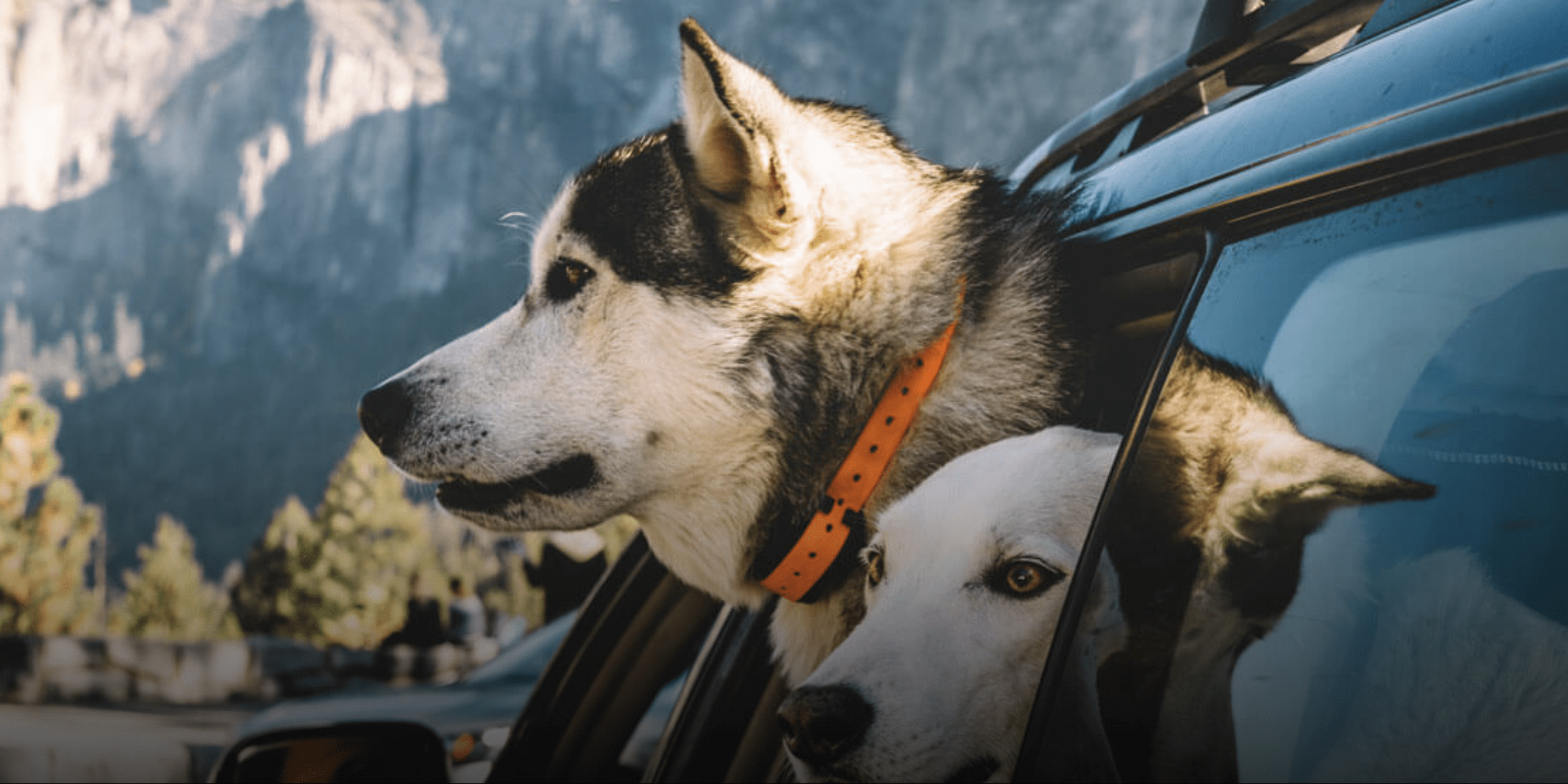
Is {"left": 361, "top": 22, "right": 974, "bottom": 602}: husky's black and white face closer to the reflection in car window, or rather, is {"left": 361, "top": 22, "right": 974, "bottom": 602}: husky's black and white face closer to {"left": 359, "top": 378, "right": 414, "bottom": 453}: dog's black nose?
{"left": 359, "top": 378, "right": 414, "bottom": 453}: dog's black nose

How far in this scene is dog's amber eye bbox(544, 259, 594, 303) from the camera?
1.83 meters

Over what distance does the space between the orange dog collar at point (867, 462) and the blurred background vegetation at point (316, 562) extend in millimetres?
12141

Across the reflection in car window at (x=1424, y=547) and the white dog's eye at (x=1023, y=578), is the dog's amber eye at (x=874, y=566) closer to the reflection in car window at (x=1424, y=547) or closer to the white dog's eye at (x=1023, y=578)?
the white dog's eye at (x=1023, y=578)

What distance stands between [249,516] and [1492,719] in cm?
6303

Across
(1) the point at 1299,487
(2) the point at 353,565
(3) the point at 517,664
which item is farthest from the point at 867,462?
(2) the point at 353,565

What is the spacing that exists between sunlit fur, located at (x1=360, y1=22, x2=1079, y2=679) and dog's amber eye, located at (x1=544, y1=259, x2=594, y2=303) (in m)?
0.01

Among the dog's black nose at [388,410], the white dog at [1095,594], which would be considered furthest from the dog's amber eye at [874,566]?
the dog's black nose at [388,410]

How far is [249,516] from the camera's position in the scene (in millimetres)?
56969

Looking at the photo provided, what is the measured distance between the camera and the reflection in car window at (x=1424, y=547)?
761 millimetres

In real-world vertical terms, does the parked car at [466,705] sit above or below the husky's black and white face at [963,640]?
below

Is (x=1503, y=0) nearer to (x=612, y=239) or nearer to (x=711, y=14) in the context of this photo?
(x=612, y=239)

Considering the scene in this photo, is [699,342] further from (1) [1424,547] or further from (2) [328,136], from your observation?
(2) [328,136]

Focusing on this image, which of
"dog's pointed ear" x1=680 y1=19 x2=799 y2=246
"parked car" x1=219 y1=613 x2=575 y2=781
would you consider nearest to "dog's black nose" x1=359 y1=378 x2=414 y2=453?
"dog's pointed ear" x1=680 y1=19 x2=799 y2=246

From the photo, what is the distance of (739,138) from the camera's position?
1.64m
